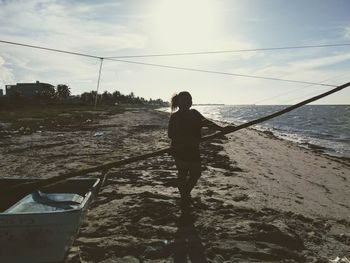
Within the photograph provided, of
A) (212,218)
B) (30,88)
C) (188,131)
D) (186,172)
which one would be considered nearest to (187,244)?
(212,218)

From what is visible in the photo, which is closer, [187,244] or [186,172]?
[187,244]

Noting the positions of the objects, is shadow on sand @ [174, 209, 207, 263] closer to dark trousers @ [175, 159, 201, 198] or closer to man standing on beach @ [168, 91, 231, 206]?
dark trousers @ [175, 159, 201, 198]

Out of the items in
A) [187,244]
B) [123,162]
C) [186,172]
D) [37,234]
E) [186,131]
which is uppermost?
[186,131]

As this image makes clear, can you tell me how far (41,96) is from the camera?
11381cm

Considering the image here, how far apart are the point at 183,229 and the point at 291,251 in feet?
6.10

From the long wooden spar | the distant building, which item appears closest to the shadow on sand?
the long wooden spar

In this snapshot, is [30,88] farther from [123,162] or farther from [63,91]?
[123,162]

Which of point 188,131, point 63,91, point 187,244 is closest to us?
point 187,244

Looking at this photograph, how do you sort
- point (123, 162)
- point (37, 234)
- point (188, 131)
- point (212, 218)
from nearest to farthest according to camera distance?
point (37, 234) < point (123, 162) < point (188, 131) < point (212, 218)

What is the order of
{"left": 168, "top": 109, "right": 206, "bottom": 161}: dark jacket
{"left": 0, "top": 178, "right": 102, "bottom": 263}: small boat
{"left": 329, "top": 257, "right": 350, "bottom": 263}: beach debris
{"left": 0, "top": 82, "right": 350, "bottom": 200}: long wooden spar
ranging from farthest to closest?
{"left": 168, "top": 109, "right": 206, "bottom": 161}: dark jacket
{"left": 329, "top": 257, "right": 350, "bottom": 263}: beach debris
{"left": 0, "top": 82, "right": 350, "bottom": 200}: long wooden spar
{"left": 0, "top": 178, "right": 102, "bottom": 263}: small boat

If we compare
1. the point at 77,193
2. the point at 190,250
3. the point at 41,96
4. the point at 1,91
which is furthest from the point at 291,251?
the point at 1,91

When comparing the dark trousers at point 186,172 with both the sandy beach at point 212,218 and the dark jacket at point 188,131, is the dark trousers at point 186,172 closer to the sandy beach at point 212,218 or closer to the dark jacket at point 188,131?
the dark jacket at point 188,131

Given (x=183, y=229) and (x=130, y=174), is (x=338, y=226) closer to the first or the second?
(x=183, y=229)

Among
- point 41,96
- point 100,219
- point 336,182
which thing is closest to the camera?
point 100,219
